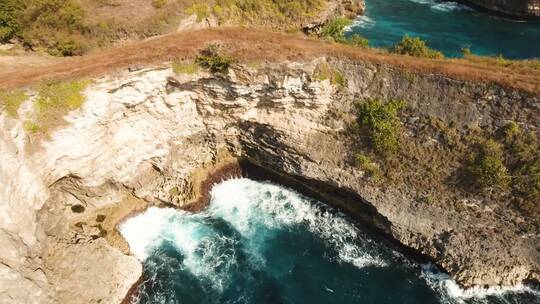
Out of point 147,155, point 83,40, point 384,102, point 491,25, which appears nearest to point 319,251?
point 384,102

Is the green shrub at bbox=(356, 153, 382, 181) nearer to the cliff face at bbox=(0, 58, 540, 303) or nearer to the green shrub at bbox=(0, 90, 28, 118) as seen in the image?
the cliff face at bbox=(0, 58, 540, 303)

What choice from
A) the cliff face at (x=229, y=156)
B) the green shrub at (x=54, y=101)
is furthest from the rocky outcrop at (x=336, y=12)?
the green shrub at (x=54, y=101)

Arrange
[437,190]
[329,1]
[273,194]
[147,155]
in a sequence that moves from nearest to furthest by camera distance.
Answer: [437,190] → [147,155] → [273,194] → [329,1]

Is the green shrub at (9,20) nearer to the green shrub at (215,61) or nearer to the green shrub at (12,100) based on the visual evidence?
the green shrub at (12,100)

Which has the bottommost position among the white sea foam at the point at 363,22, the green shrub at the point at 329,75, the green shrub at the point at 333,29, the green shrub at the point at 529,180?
the green shrub at the point at 529,180

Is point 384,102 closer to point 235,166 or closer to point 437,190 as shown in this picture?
point 437,190

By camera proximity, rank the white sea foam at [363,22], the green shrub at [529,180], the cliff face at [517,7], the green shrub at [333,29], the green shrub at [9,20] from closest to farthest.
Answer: the green shrub at [529,180]
the green shrub at [9,20]
the green shrub at [333,29]
the white sea foam at [363,22]
the cliff face at [517,7]
